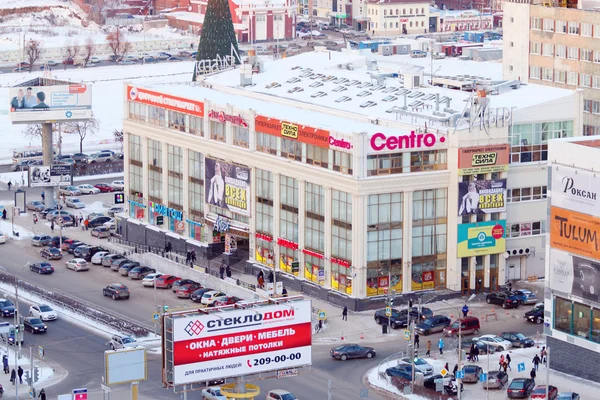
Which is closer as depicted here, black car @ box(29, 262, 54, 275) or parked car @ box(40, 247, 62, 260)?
black car @ box(29, 262, 54, 275)

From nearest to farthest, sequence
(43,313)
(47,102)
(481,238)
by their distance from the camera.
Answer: (43,313)
(481,238)
(47,102)

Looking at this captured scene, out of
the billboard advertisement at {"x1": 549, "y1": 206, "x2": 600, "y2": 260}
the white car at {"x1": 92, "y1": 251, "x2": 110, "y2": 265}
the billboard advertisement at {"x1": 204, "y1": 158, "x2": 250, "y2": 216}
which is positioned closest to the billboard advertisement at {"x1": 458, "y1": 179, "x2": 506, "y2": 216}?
the billboard advertisement at {"x1": 549, "y1": 206, "x2": 600, "y2": 260}

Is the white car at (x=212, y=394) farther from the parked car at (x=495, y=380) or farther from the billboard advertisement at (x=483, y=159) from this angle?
the billboard advertisement at (x=483, y=159)

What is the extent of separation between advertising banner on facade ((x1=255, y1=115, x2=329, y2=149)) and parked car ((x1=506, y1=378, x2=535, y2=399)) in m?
29.9

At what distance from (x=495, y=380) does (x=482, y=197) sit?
2611 centimetres

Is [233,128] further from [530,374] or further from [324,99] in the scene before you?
[530,374]

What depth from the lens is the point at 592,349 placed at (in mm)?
105062

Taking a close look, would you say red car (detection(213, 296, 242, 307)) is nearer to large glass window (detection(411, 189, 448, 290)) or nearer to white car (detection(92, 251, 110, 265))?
large glass window (detection(411, 189, 448, 290))

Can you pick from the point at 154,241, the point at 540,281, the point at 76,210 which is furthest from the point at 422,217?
the point at 76,210

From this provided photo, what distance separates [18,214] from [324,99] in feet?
119

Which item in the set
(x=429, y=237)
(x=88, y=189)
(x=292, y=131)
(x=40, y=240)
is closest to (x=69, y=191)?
(x=88, y=189)

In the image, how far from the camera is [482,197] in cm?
12688

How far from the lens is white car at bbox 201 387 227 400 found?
10006 cm

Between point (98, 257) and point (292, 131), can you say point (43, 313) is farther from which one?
point (292, 131)
